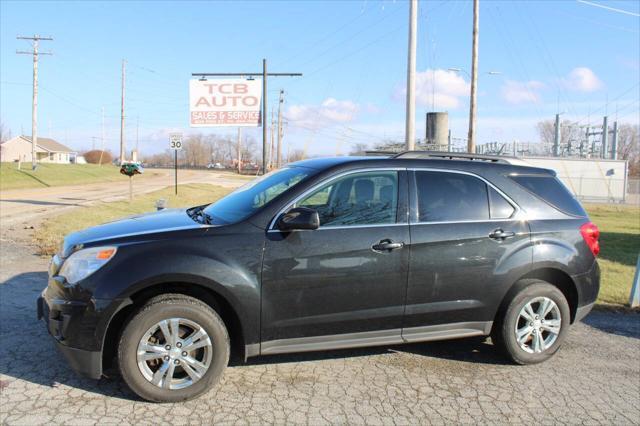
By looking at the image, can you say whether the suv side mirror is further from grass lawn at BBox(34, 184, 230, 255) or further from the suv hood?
grass lawn at BBox(34, 184, 230, 255)

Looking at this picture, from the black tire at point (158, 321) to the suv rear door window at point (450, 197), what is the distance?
1.88 meters

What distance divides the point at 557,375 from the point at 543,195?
160cm

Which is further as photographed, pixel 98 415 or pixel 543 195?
pixel 543 195

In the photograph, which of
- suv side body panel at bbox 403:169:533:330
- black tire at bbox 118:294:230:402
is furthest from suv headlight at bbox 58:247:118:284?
suv side body panel at bbox 403:169:533:330

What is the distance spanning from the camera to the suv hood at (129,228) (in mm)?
3805

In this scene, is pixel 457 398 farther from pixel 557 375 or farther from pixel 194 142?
pixel 194 142

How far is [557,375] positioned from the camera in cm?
435

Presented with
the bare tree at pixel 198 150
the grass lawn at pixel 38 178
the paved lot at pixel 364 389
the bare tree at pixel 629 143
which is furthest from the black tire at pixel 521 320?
the bare tree at pixel 198 150

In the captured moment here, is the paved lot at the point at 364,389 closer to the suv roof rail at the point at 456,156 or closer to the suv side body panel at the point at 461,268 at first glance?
the suv side body panel at the point at 461,268

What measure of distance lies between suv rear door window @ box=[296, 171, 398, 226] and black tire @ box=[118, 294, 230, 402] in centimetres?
116

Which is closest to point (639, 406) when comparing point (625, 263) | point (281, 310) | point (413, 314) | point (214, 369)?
point (413, 314)

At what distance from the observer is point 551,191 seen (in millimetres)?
4785

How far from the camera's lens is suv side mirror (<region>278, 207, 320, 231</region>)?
3.77 m

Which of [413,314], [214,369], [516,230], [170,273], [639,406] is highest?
[516,230]
